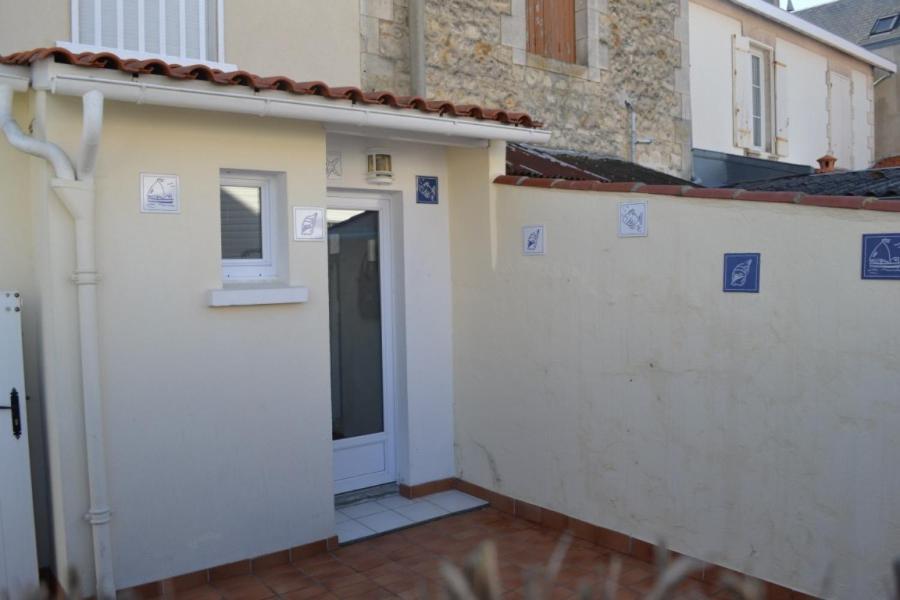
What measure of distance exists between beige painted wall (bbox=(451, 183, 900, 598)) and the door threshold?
659 millimetres

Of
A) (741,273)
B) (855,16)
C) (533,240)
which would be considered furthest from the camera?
(855,16)

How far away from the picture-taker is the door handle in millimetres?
4453

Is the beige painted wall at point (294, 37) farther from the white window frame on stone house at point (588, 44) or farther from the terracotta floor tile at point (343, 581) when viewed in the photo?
the terracotta floor tile at point (343, 581)

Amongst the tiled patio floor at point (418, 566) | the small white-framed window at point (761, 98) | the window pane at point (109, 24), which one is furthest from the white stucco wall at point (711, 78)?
the window pane at point (109, 24)

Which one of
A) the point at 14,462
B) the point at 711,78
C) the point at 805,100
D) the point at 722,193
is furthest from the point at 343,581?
the point at 805,100

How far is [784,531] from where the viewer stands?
4.45m

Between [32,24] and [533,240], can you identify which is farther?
[533,240]

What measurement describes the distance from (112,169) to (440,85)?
3.50 m

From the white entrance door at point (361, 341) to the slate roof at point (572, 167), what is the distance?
50.4 inches

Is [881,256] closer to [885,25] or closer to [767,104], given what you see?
[767,104]

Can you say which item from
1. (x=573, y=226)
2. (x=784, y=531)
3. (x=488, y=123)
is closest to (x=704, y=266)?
(x=573, y=226)

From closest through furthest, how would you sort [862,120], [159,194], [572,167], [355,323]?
[159,194], [355,323], [572,167], [862,120]

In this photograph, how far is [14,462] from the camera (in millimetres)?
4441

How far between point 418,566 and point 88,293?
2697mm
